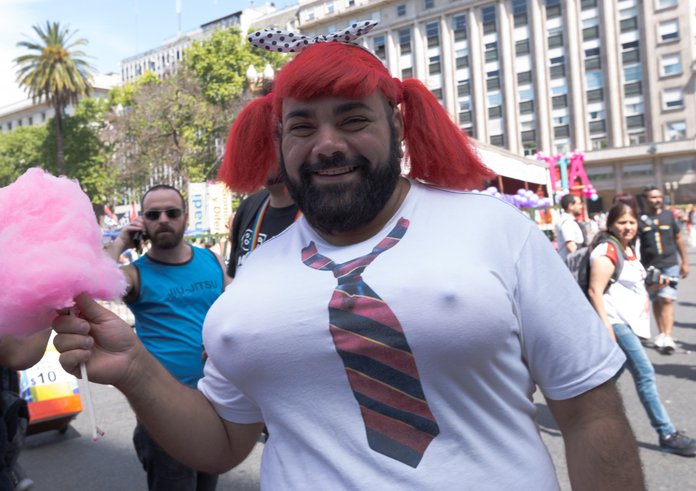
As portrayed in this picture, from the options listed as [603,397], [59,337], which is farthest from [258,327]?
[603,397]

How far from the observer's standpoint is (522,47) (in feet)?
161

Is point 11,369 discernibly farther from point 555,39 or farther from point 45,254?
point 555,39

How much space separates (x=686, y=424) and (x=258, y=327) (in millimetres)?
4366

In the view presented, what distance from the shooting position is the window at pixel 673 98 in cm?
4284

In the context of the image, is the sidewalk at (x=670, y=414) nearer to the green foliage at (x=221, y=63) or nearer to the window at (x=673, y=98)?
the green foliage at (x=221, y=63)

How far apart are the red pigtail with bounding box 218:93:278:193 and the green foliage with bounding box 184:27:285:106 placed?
32.3 metres

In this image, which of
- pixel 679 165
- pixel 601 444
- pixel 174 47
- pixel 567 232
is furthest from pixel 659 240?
pixel 174 47

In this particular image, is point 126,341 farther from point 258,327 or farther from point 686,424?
point 686,424

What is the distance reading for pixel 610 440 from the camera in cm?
122

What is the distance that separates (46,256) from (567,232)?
288 inches

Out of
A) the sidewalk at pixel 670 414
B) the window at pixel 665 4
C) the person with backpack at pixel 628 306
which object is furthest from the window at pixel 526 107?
the person with backpack at pixel 628 306

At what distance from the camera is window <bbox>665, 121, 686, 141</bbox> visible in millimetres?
43031

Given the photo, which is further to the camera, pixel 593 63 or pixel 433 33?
pixel 433 33

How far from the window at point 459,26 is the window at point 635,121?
15.0m
